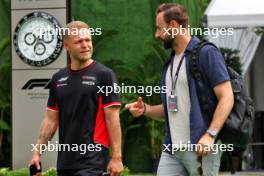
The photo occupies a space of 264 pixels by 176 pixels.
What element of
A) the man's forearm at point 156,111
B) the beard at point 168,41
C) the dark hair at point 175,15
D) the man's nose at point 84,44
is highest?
the dark hair at point 175,15

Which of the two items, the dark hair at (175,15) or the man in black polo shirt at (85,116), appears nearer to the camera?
the dark hair at (175,15)

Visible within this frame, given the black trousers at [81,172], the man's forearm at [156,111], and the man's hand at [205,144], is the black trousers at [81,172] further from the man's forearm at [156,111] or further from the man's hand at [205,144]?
the man's hand at [205,144]

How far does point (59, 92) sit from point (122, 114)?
29.0 feet

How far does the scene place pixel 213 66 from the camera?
460cm

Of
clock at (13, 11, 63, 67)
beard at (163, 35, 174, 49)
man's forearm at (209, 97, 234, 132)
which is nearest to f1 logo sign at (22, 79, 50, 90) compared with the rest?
clock at (13, 11, 63, 67)

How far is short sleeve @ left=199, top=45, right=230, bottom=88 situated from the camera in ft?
15.0

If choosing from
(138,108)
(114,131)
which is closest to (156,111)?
(138,108)

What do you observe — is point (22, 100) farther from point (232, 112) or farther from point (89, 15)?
point (232, 112)

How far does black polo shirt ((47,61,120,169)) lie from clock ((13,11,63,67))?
590 centimetres

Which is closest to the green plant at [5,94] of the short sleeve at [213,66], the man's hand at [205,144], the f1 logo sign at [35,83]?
the f1 logo sign at [35,83]

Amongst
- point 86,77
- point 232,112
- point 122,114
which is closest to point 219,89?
point 232,112

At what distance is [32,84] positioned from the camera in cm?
1139

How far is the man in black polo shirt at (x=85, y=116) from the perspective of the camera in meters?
5.07

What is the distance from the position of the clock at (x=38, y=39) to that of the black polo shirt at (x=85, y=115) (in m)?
5.90
